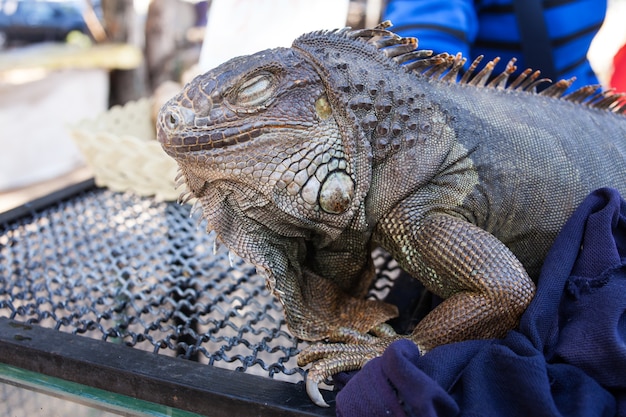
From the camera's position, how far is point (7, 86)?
557 centimetres

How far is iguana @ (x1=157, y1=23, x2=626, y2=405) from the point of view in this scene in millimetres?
1137

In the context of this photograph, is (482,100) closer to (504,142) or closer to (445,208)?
(504,142)

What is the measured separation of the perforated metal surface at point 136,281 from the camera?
4.90 feet

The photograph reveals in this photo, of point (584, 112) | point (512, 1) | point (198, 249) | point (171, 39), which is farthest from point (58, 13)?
point (584, 112)

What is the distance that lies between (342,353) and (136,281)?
0.93 m

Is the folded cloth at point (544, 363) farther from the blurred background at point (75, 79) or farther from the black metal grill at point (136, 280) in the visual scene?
the blurred background at point (75, 79)

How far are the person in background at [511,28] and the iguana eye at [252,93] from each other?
2.71 feet

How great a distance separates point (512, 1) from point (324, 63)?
1124 mm

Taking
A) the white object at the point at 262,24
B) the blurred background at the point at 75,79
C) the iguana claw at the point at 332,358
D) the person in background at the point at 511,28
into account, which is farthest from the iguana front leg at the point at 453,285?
the blurred background at the point at 75,79

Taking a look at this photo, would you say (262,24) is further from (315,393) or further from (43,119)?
(43,119)

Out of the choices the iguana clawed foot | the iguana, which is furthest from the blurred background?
the iguana clawed foot

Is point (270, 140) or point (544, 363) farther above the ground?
point (270, 140)

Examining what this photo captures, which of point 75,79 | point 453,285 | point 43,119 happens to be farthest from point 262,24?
point 75,79

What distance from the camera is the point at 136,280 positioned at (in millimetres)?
1850
